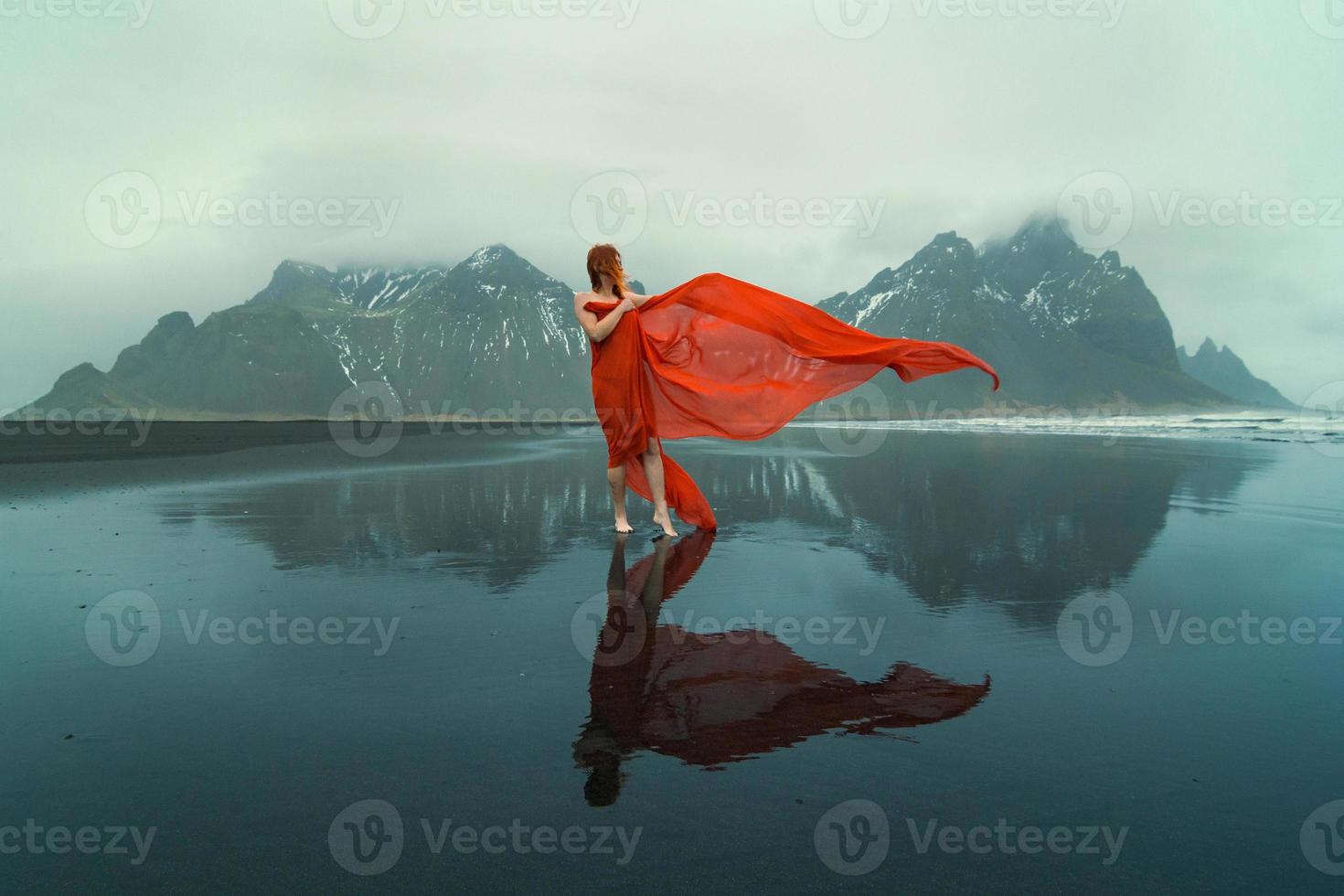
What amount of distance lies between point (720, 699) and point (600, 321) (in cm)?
492

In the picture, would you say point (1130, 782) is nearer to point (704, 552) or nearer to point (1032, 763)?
point (1032, 763)

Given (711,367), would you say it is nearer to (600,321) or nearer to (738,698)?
(600,321)

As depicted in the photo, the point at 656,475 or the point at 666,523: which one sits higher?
the point at 656,475

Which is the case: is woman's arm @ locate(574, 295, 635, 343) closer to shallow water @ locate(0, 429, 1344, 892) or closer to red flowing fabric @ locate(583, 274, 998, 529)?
red flowing fabric @ locate(583, 274, 998, 529)

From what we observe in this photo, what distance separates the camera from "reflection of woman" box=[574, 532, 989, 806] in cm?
273

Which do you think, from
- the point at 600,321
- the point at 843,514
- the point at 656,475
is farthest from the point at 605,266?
the point at 843,514

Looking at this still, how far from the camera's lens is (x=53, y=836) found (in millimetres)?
2178

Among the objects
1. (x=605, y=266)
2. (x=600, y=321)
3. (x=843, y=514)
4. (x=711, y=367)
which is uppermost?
(x=605, y=266)

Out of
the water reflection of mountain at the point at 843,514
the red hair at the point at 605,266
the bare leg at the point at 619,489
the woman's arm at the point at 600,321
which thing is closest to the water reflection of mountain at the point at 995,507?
the water reflection of mountain at the point at 843,514

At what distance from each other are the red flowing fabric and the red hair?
270 millimetres

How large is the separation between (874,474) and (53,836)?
13.5 metres

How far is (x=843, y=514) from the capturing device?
29.0ft

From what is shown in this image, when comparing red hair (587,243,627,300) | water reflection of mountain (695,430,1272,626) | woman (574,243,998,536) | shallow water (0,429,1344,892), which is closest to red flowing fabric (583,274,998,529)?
woman (574,243,998,536)

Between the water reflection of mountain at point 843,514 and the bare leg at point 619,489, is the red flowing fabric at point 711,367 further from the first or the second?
the water reflection of mountain at point 843,514
